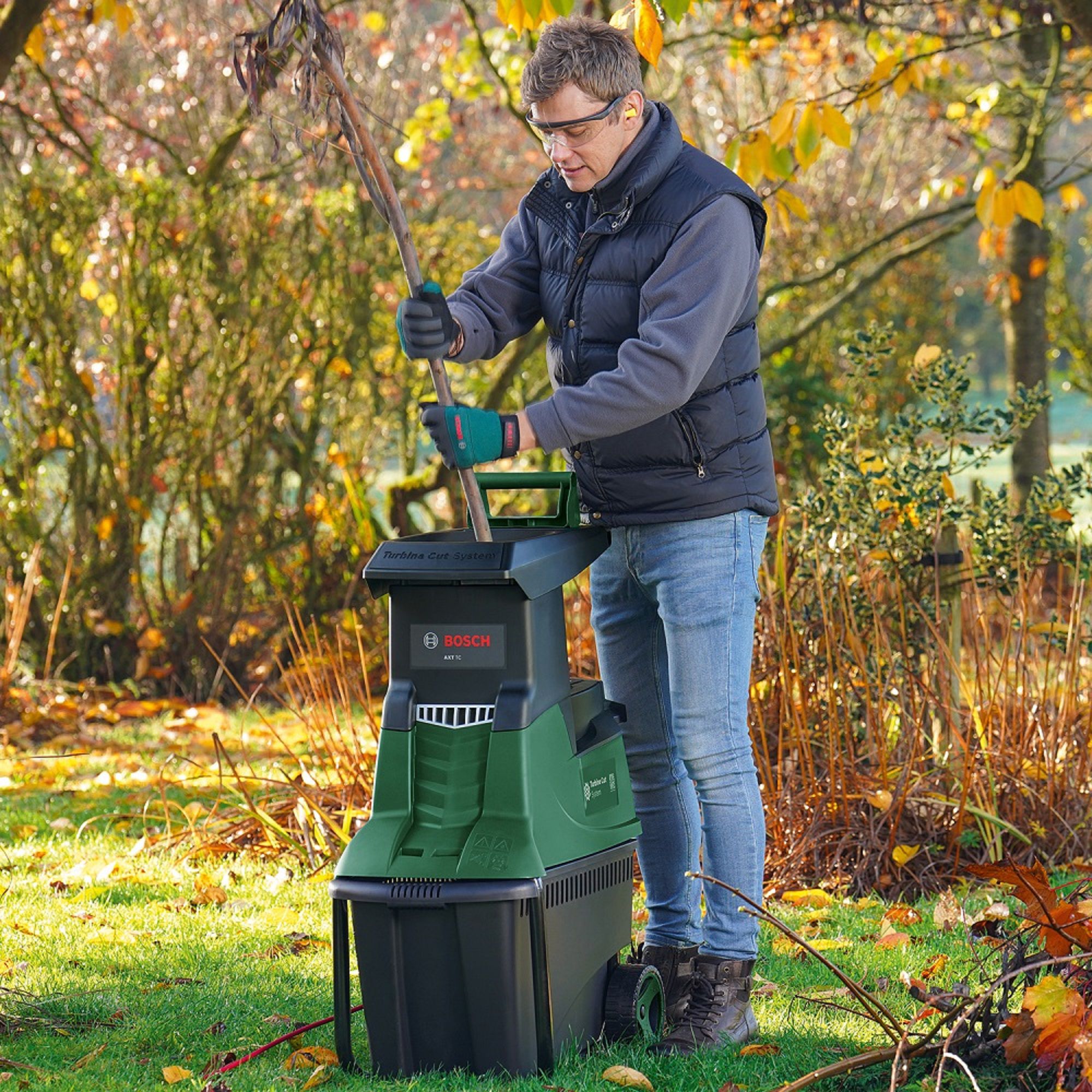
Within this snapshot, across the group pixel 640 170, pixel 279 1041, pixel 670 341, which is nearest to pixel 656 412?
pixel 670 341

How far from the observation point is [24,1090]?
239 cm

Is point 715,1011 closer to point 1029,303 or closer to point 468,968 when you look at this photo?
point 468,968

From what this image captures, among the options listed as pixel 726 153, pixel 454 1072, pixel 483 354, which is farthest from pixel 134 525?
pixel 454 1072

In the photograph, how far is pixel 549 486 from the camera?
2.63 metres

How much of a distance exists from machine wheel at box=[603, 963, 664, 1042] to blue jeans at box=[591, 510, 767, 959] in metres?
0.15

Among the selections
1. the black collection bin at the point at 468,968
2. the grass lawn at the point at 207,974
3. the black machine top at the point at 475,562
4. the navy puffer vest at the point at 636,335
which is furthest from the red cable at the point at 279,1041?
the navy puffer vest at the point at 636,335

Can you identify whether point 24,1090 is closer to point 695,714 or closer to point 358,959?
point 358,959

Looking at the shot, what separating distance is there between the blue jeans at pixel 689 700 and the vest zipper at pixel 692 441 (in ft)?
0.32

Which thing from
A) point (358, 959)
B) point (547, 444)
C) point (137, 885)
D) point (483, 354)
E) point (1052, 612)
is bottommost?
point (137, 885)

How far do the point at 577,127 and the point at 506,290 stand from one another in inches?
15.2

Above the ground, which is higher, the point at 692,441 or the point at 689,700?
the point at 692,441

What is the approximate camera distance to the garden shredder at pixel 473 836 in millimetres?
2299

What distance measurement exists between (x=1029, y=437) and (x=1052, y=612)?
3.97 m

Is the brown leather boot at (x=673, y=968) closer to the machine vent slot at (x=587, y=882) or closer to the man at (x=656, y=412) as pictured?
the man at (x=656, y=412)
